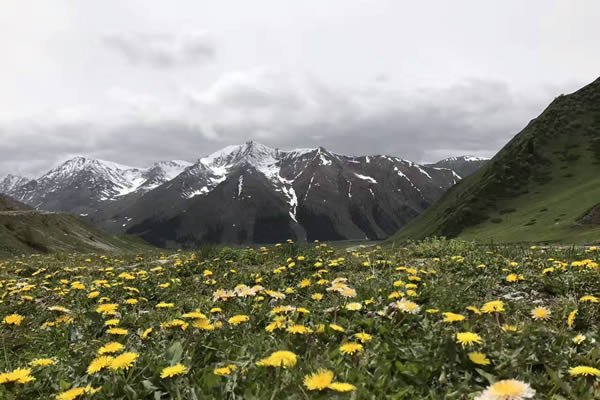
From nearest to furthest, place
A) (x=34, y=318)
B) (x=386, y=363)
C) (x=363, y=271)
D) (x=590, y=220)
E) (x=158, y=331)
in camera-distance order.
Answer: (x=386, y=363), (x=158, y=331), (x=34, y=318), (x=363, y=271), (x=590, y=220)

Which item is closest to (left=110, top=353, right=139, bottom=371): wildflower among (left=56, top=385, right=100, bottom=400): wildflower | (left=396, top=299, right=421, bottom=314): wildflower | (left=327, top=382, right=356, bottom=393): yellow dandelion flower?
(left=56, top=385, right=100, bottom=400): wildflower

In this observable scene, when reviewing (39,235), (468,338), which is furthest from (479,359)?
(39,235)

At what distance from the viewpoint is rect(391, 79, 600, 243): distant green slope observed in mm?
94581

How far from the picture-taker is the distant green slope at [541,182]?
9458cm

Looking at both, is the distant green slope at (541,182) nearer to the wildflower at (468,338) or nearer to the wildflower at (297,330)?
the wildflower at (468,338)

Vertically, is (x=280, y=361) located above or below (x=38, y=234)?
below

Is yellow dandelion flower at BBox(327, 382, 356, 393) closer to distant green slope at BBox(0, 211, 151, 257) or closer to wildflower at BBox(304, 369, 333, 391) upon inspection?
wildflower at BBox(304, 369, 333, 391)

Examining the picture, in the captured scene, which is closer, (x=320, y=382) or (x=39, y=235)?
(x=320, y=382)

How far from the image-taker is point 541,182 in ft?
428

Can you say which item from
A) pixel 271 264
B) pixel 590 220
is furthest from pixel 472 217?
pixel 271 264

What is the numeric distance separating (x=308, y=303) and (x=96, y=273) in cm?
800

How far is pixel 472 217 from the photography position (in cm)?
12850

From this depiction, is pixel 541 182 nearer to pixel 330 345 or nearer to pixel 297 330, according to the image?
pixel 330 345

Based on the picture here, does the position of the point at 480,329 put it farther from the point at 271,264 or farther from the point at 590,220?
the point at 590,220
